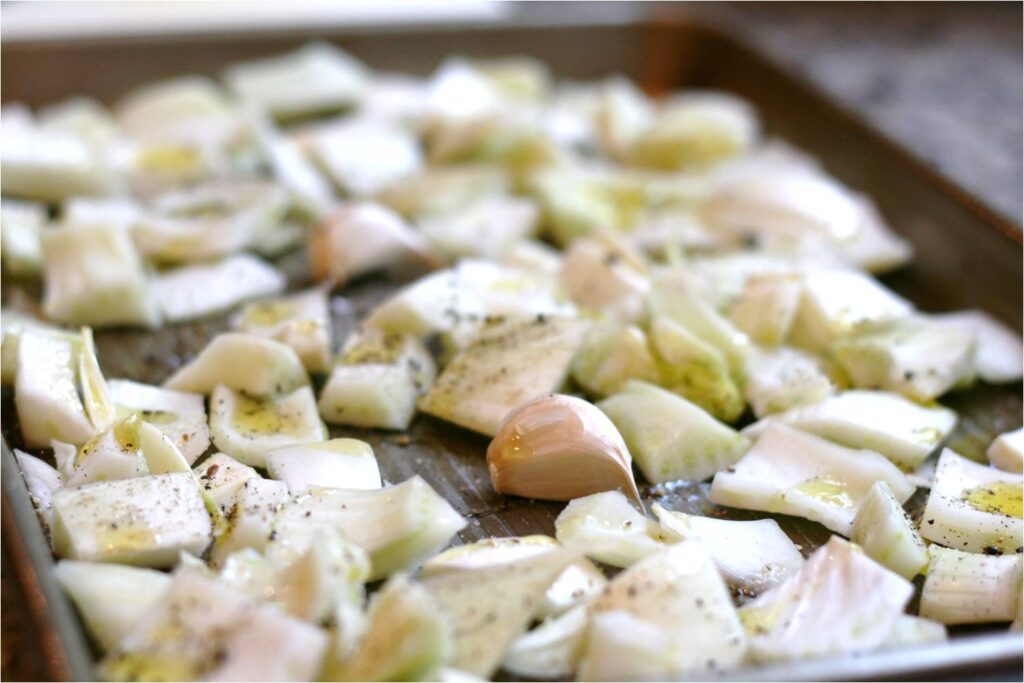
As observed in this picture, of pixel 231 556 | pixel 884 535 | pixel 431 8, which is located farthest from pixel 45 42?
pixel 884 535

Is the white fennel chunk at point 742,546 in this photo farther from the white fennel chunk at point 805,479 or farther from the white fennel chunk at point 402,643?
the white fennel chunk at point 402,643

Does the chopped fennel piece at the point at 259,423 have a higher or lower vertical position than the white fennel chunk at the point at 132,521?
lower

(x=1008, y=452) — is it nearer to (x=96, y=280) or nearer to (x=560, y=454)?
(x=560, y=454)

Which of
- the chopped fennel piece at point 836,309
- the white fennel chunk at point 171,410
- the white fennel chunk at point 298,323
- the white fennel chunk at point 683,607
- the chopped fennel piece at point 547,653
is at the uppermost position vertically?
the chopped fennel piece at point 836,309

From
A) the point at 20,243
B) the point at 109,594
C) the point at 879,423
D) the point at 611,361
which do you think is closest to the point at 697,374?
the point at 611,361

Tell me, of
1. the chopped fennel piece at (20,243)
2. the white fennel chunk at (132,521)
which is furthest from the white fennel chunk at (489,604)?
the chopped fennel piece at (20,243)

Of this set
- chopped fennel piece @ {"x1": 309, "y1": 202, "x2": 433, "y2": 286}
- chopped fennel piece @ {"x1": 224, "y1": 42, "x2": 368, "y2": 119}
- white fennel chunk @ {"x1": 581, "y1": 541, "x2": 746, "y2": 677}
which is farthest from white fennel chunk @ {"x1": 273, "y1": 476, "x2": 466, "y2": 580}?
chopped fennel piece @ {"x1": 224, "y1": 42, "x2": 368, "y2": 119}

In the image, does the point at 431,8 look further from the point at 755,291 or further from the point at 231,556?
the point at 231,556
